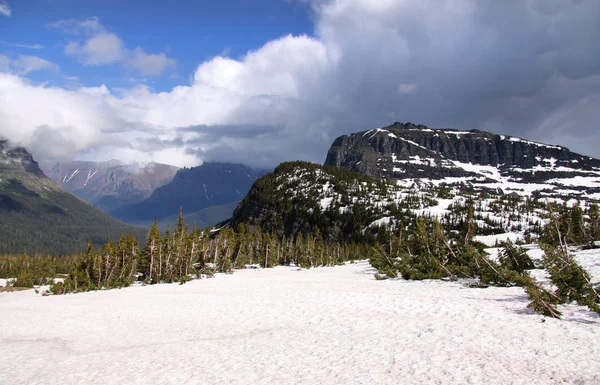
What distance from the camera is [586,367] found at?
10.6 metres

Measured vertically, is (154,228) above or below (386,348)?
above

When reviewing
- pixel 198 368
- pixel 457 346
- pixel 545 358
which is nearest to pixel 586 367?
pixel 545 358

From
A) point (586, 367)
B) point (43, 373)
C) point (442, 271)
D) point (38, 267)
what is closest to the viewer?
point (586, 367)

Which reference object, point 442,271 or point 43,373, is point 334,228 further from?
point 43,373

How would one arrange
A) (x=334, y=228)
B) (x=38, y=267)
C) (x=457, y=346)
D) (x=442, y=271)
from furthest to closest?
(x=334, y=228) < (x=38, y=267) < (x=442, y=271) < (x=457, y=346)

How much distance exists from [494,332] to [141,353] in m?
15.2

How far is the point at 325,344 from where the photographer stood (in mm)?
14680

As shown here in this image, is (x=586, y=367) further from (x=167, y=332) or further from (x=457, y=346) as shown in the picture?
(x=167, y=332)

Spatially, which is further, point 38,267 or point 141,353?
point 38,267

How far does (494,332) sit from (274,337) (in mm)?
9506

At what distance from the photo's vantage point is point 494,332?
14.5 metres

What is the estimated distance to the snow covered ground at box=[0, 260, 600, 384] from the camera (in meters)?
11.3

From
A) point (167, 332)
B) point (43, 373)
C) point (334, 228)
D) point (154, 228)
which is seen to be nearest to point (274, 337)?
point (167, 332)

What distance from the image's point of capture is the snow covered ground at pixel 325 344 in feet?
37.0
